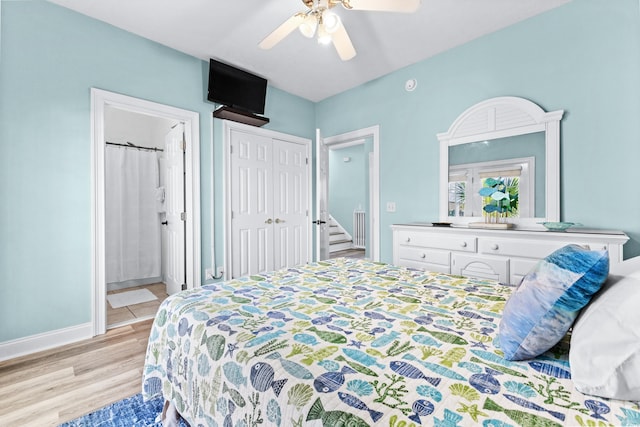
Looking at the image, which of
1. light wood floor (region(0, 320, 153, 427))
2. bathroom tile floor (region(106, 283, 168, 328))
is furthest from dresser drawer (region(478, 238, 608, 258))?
bathroom tile floor (region(106, 283, 168, 328))

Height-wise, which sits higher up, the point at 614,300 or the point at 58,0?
the point at 58,0

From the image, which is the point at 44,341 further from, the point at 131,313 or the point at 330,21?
the point at 330,21

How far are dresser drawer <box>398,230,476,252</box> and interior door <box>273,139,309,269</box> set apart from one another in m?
1.62

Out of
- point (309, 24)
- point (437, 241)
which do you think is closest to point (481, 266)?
point (437, 241)

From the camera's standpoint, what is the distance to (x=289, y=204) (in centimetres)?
399

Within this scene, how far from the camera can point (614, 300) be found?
0.70 meters

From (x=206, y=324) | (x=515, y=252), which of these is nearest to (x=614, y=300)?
(x=206, y=324)

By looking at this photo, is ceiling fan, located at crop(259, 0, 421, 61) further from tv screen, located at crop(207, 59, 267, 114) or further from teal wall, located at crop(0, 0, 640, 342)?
teal wall, located at crop(0, 0, 640, 342)

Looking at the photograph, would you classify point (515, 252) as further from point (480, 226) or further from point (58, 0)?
point (58, 0)

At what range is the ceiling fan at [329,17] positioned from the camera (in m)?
1.72

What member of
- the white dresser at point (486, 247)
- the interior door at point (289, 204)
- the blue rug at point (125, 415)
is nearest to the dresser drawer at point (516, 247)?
the white dresser at point (486, 247)

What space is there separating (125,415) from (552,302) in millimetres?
1939

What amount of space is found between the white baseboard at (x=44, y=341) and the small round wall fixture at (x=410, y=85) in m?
3.77

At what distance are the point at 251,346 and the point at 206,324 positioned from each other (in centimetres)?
27
